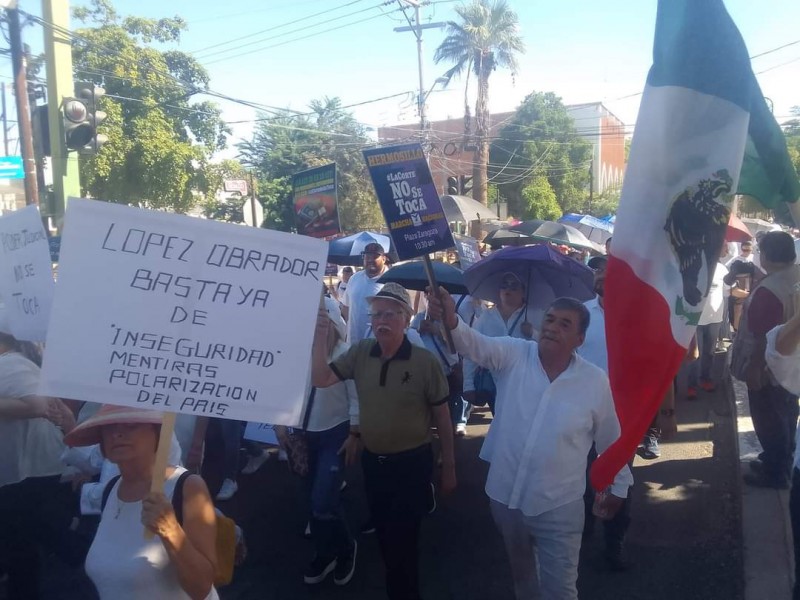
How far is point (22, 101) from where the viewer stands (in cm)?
1498

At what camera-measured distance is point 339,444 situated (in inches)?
182

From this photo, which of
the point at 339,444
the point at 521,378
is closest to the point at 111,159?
the point at 339,444

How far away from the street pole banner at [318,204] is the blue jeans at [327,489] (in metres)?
2.42

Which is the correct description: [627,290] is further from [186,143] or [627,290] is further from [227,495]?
[186,143]

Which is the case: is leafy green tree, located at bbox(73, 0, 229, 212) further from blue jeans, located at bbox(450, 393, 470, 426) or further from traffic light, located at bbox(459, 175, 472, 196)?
blue jeans, located at bbox(450, 393, 470, 426)

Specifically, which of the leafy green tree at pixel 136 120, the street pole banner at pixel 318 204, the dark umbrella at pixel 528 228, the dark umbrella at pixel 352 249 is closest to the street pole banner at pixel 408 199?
the street pole banner at pixel 318 204

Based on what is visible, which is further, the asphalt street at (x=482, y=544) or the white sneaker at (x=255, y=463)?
the white sneaker at (x=255, y=463)

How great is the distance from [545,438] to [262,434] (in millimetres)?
3031

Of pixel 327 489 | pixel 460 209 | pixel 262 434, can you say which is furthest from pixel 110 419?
pixel 460 209

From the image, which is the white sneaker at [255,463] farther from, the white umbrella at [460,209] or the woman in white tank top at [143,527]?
the white umbrella at [460,209]

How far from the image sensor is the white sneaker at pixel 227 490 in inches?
233

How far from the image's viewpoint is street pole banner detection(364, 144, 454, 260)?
354cm

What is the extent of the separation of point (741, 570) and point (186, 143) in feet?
75.2

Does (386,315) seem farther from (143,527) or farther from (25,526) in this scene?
(25,526)
